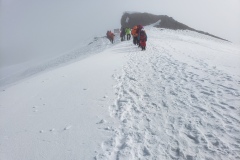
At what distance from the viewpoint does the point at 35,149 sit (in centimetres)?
471

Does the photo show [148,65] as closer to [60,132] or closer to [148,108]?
[148,108]

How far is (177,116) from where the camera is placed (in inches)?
232

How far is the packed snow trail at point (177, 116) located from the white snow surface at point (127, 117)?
2 centimetres

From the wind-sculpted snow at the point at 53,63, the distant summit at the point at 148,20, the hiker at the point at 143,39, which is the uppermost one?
the hiker at the point at 143,39

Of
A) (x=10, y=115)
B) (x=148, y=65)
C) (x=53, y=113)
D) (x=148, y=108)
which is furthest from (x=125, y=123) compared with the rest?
(x=148, y=65)

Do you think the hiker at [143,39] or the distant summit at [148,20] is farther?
the distant summit at [148,20]

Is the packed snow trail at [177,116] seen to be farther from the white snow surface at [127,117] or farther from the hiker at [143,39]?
the hiker at [143,39]

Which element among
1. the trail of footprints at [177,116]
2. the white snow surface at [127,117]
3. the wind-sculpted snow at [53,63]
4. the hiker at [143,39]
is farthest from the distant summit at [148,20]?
the trail of footprints at [177,116]

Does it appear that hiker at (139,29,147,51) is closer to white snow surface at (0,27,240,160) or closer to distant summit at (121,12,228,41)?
white snow surface at (0,27,240,160)

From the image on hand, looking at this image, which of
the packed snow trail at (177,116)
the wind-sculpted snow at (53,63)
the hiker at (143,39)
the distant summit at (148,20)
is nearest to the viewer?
the packed snow trail at (177,116)

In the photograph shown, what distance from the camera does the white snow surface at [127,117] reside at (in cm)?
461

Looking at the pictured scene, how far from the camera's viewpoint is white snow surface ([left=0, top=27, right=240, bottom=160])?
461 cm

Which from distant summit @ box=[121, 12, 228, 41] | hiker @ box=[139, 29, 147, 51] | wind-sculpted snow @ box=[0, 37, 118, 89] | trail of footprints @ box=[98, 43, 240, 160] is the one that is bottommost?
wind-sculpted snow @ box=[0, 37, 118, 89]

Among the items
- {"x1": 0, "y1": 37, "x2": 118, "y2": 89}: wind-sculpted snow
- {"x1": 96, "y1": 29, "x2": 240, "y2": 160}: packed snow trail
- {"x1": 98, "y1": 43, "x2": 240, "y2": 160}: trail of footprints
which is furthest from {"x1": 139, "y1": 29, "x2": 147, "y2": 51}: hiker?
{"x1": 98, "y1": 43, "x2": 240, "y2": 160}: trail of footprints
